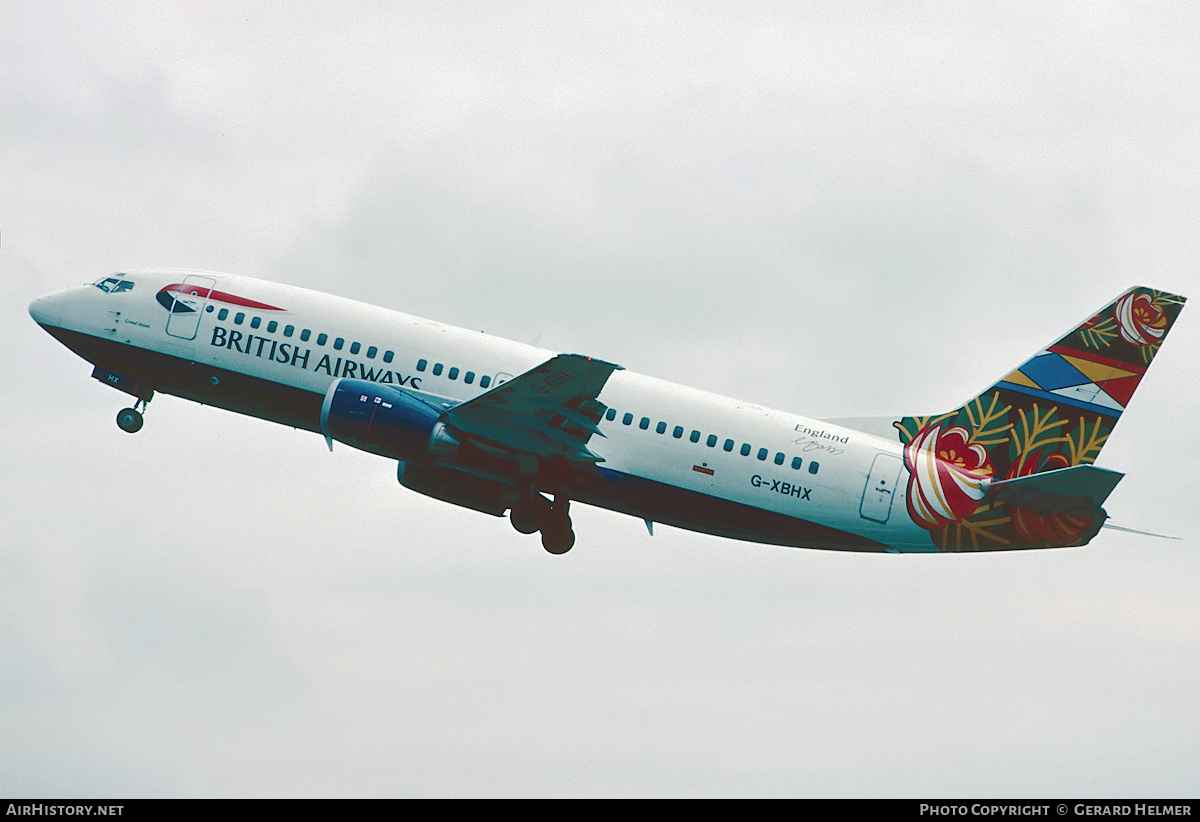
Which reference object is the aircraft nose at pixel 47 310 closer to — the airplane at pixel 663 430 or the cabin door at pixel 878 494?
the airplane at pixel 663 430

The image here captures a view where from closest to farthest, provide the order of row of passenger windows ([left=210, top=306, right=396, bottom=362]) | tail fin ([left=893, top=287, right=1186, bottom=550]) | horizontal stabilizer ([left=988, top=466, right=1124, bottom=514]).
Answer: horizontal stabilizer ([left=988, top=466, right=1124, bottom=514]) → tail fin ([left=893, top=287, right=1186, bottom=550]) → row of passenger windows ([left=210, top=306, right=396, bottom=362])

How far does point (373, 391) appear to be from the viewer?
3344 centimetres

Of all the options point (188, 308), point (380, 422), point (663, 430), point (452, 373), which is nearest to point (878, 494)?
point (663, 430)

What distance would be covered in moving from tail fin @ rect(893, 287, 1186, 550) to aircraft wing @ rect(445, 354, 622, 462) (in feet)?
27.9

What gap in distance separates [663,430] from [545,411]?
10.7 feet

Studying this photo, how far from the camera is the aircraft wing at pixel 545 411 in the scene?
3189 cm

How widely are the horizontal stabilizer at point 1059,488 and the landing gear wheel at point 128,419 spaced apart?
23.0m

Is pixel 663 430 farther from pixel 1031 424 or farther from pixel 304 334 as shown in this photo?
pixel 304 334

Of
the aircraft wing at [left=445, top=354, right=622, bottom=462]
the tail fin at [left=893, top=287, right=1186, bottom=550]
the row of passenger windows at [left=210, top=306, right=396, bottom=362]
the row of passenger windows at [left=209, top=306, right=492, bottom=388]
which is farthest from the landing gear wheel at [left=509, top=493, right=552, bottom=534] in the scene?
the tail fin at [left=893, top=287, right=1186, bottom=550]

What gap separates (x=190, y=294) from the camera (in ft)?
121

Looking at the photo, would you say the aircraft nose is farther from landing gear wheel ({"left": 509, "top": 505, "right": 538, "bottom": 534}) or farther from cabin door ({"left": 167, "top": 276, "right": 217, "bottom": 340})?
landing gear wheel ({"left": 509, "top": 505, "right": 538, "bottom": 534})

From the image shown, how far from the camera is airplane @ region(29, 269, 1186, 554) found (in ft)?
110

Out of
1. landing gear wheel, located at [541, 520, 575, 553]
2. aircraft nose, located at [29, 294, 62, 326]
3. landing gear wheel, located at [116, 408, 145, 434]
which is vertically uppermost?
aircraft nose, located at [29, 294, 62, 326]

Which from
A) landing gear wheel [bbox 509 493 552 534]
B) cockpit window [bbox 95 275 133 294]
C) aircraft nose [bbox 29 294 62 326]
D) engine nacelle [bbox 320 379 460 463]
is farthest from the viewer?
aircraft nose [bbox 29 294 62 326]
